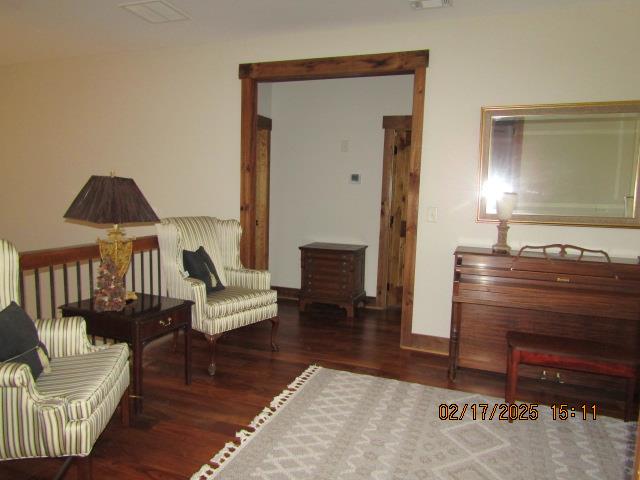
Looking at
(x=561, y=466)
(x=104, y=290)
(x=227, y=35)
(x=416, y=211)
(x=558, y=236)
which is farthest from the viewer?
(x=227, y=35)

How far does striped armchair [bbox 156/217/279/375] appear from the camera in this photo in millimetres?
3084

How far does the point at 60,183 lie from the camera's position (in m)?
4.91

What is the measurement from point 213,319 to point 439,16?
2.72 meters

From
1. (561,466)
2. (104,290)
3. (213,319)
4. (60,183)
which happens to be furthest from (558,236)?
(60,183)

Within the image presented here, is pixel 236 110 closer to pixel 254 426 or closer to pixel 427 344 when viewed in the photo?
pixel 427 344

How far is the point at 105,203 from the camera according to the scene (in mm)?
2523

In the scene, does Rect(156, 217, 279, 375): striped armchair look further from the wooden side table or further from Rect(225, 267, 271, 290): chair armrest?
the wooden side table

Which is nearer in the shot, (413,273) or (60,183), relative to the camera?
(413,273)

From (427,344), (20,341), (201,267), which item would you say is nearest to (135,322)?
(20,341)

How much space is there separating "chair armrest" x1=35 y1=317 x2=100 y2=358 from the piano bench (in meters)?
2.31

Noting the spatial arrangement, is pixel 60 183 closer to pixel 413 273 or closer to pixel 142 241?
pixel 142 241

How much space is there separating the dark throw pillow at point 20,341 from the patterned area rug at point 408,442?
0.84 metres

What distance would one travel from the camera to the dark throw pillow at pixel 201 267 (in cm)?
331

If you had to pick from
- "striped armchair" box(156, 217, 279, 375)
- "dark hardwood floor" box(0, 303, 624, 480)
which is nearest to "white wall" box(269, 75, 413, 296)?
"dark hardwood floor" box(0, 303, 624, 480)
